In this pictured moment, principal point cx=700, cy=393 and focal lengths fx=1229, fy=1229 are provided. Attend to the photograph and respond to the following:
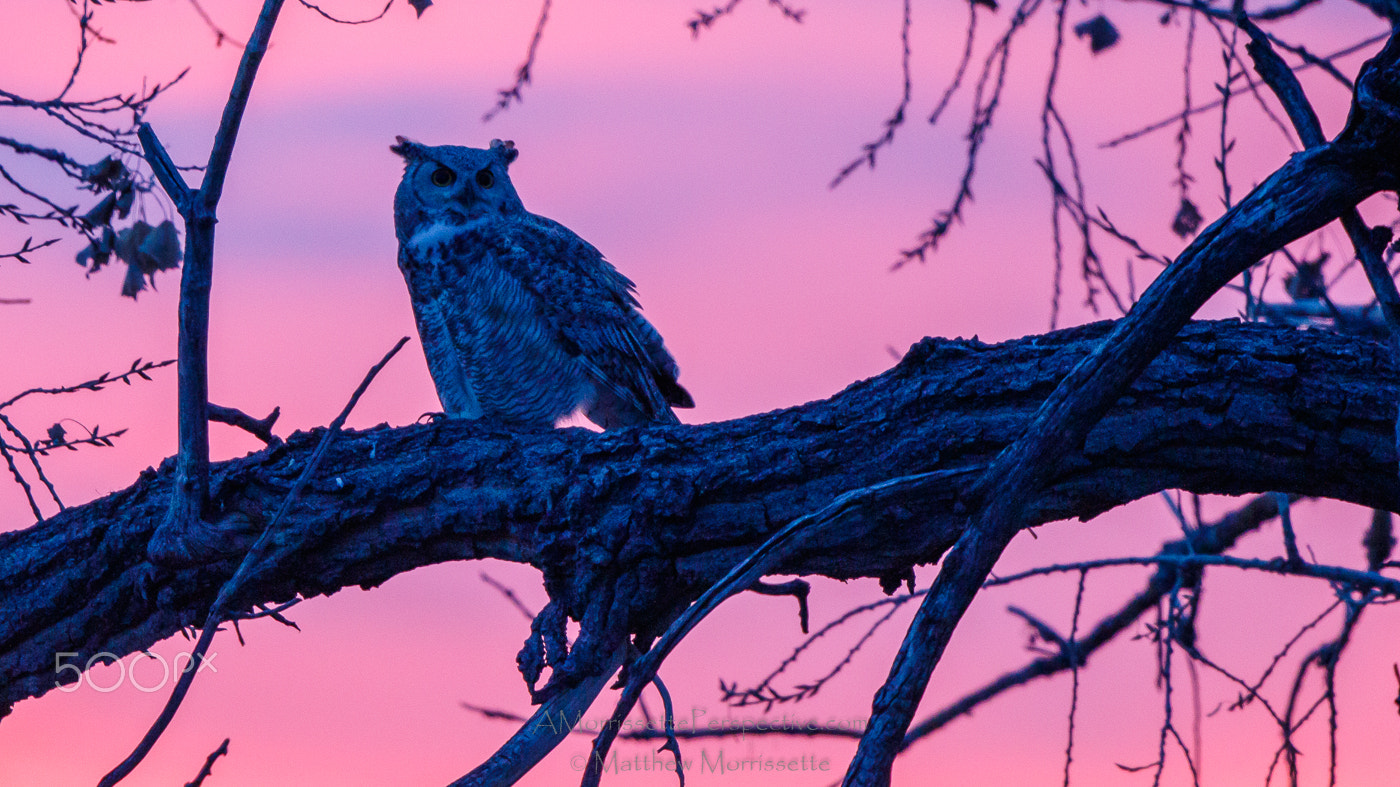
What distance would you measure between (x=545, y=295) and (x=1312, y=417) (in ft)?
7.51

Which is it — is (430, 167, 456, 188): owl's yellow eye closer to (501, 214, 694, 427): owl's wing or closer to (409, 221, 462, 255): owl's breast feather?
(409, 221, 462, 255): owl's breast feather

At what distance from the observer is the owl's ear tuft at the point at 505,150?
4.60 metres

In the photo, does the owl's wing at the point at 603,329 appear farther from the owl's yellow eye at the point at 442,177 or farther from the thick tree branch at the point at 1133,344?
the thick tree branch at the point at 1133,344

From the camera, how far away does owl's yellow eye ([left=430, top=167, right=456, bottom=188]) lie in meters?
4.41

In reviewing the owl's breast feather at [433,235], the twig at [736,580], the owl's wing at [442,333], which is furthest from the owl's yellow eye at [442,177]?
the twig at [736,580]

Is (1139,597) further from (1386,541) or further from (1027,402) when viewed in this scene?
(1027,402)

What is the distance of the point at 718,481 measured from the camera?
2.36 meters

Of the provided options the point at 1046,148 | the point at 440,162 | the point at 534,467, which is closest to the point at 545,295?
the point at 440,162

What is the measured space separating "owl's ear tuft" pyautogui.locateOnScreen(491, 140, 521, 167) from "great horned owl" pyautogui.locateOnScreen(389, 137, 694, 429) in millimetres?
483

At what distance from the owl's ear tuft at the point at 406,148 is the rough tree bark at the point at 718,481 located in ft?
6.99

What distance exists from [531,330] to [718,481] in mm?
1614

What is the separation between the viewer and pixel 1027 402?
232 centimetres

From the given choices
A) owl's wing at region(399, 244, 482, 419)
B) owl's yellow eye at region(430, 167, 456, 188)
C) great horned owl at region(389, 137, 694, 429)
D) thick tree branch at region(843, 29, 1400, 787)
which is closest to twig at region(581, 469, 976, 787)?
thick tree branch at region(843, 29, 1400, 787)

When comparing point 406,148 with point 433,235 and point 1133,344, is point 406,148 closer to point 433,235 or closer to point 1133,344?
point 433,235
